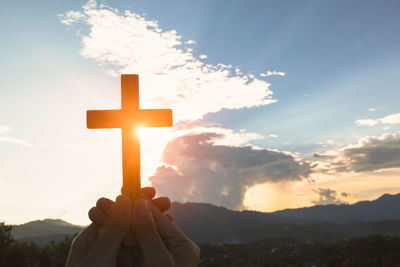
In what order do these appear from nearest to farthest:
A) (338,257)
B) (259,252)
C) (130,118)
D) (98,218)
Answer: (98,218)
(130,118)
(338,257)
(259,252)

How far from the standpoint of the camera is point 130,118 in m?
5.07

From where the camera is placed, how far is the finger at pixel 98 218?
3805 mm

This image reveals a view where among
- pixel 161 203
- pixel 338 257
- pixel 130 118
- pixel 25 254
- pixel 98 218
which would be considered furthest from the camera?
pixel 338 257

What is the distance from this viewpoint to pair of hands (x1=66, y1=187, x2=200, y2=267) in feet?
10.8

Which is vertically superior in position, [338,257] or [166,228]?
[166,228]

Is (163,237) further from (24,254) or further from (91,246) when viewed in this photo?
(24,254)

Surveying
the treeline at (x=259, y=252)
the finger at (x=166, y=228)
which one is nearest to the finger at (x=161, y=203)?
the finger at (x=166, y=228)

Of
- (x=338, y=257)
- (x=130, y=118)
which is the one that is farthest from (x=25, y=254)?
(x=338, y=257)

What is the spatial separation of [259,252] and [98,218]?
15939 centimetres

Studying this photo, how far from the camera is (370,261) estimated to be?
92250mm

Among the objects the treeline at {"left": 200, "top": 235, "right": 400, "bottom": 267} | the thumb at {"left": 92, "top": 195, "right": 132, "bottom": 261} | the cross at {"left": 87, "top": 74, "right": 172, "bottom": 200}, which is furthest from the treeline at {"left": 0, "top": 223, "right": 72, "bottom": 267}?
the thumb at {"left": 92, "top": 195, "right": 132, "bottom": 261}

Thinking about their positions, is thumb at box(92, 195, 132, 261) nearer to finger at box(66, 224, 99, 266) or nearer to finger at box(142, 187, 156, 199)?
finger at box(66, 224, 99, 266)

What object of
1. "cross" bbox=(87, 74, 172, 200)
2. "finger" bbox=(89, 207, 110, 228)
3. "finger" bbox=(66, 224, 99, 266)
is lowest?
"finger" bbox=(66, 224, 99, 266)

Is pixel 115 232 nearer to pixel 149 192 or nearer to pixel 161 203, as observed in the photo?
pixel 161 203
